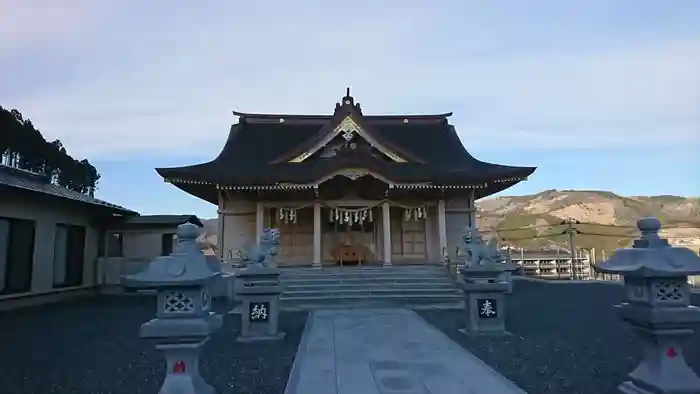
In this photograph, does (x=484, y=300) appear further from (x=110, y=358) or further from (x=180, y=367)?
(x=110, y=358)

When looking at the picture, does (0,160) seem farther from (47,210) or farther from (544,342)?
(544,342)

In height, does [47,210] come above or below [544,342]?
above

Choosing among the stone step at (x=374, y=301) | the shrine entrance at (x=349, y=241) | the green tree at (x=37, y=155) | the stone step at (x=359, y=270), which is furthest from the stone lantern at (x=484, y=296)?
the green tree at (x=37, y=155)

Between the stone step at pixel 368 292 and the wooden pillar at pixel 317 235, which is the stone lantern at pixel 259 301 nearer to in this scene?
the stone step at pixel 368 292

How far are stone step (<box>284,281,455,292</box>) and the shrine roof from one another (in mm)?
3941

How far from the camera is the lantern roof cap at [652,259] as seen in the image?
158 inches

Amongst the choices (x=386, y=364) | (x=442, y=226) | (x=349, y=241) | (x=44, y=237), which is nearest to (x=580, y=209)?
(x=442, y=226)

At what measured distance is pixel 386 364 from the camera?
5930mm

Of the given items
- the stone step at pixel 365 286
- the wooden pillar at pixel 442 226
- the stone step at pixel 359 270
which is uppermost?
the wooden pillar at pixel 442 226

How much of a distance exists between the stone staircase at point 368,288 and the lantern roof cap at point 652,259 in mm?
8178

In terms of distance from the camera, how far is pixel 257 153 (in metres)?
20.7

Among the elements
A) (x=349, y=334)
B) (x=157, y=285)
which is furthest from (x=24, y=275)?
(x=157, y=285)

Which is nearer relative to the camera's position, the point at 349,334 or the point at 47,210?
the point at 349,334

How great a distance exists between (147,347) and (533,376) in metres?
5.74
